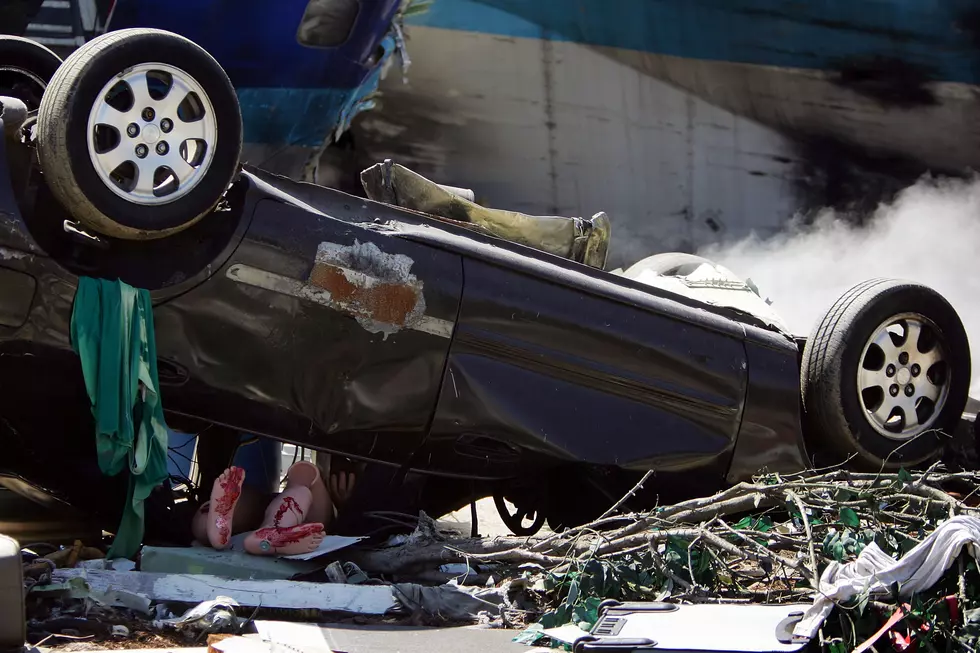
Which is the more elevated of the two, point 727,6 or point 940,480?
point 727,6

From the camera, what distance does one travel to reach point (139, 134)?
409 centimetres

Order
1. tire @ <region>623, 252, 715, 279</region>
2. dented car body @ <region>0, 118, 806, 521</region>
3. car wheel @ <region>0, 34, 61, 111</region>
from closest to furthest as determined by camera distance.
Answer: dented car body @ <region>0, 118, 806, 521</region> → car wheel @ <region>0, 34, 61, 111</region> → tire @ <region>623, 252, 715, 279</region>

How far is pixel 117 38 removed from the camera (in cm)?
402

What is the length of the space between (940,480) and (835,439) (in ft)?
2.15

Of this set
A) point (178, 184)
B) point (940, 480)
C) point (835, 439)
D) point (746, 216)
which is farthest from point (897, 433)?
point (746, 216)

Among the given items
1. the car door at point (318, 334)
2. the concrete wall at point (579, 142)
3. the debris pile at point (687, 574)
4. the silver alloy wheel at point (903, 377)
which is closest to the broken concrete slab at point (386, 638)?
the debris pile at point (687, 574)

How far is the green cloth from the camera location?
4.09 m

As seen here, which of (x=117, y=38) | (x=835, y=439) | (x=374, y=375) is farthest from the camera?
(x=835, y=439)

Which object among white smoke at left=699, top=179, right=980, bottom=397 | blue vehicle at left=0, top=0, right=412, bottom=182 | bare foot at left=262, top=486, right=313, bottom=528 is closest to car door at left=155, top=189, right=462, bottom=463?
bare foot at left=262, top=486, right=313, bottom=528

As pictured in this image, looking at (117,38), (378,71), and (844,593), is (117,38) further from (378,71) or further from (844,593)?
(378,71)

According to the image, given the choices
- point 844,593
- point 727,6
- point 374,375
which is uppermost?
point 727,6

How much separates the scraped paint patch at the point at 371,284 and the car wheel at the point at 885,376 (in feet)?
5.94

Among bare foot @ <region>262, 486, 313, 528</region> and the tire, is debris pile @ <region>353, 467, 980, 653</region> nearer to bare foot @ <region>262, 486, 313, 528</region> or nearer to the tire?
bare foot @ <region>262, 486, 313, 528</region>

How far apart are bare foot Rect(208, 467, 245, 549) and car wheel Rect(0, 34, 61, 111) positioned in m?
1.68
